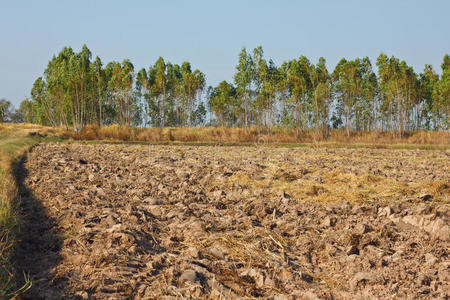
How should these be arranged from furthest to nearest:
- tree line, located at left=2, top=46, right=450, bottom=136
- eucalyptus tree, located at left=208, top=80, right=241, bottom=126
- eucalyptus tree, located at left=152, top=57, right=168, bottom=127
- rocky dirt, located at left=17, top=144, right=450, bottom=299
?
eucalyptus tree, located at left=208, top=80, right=241, bottom=126 → eucalyptus tree, located at left=152, top=57, right=168, bottom=127 → tree line, located at left=2, top=46, right=450, bottom=136 → rocky dirt, located at left=17, top=144, right=450, bottom=299

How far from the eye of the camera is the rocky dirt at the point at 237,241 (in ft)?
10.7

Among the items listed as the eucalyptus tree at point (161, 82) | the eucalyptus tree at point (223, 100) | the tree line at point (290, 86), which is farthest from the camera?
the eucalyptus tree at point (223, 100)

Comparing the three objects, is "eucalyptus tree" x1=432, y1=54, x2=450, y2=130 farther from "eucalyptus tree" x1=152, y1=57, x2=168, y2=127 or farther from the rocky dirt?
the rocky dirt

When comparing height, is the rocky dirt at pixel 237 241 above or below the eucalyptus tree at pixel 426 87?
below

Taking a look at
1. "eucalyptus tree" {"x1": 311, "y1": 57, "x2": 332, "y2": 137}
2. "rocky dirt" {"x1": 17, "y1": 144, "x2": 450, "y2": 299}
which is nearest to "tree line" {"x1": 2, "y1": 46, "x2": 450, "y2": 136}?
"eucalyptus tree" {"x1": 311, "y1": 57, "x2": 332, "y2": 137}

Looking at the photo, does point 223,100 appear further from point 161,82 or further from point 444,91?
point 444,91

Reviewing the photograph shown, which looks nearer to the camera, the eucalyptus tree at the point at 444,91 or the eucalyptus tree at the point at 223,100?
the eucalyptus tree at the point at 444,91

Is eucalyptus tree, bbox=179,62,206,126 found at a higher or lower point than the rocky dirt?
higher

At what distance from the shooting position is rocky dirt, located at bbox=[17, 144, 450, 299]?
326 centimetres

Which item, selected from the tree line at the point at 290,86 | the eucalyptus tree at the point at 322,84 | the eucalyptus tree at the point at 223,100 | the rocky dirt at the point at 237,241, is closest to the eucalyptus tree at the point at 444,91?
the tree line at the point at 290,86

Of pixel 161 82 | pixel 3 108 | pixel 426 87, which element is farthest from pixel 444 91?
pixel 3 108

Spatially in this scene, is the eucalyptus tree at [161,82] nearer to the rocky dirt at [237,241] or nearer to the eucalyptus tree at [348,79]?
the eucalyptus tree at [348,79]

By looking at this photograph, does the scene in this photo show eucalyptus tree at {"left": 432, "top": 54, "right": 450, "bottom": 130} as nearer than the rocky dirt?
No

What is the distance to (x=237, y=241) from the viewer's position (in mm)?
4281
